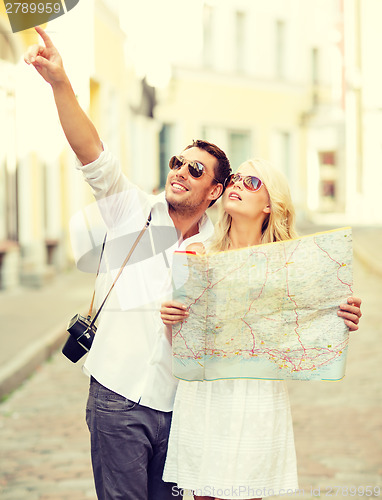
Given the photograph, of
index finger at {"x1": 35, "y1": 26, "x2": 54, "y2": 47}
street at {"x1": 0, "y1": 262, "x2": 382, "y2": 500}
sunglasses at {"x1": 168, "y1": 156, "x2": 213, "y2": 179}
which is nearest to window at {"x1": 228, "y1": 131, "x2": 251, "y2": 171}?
street at {"x1": 0, "y1": 262, "x2": 382, "y2": 500}

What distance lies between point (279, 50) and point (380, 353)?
58.4 feet

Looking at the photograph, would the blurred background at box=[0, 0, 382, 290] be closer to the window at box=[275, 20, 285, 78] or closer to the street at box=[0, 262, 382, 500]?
the window at box=[275, 20, 285, 78]

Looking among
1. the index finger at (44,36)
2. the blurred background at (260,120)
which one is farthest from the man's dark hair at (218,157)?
the blurred background at (260,120)

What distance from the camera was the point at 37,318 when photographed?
8.94 m

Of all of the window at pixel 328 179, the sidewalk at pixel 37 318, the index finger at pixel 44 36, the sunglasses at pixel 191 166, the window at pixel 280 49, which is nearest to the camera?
the index finger at pixel 44 36

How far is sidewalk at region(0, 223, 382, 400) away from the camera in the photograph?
255 inches

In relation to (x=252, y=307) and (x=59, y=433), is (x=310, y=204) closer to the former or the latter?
(x=59, y=433)

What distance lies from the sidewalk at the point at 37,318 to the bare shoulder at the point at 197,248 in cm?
399

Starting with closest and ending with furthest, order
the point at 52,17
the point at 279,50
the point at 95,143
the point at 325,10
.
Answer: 1. the point at 52,17
2. the point at 95,143
3. the point at 279,50
4. the point at 325,10

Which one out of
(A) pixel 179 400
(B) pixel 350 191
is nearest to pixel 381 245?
(B) pixel 350 191

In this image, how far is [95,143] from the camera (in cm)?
196

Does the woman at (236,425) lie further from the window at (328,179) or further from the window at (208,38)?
the window at (328,179)

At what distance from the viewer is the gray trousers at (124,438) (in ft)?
7.00

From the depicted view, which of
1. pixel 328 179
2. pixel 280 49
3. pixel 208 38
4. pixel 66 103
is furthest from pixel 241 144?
pixel 66 103
